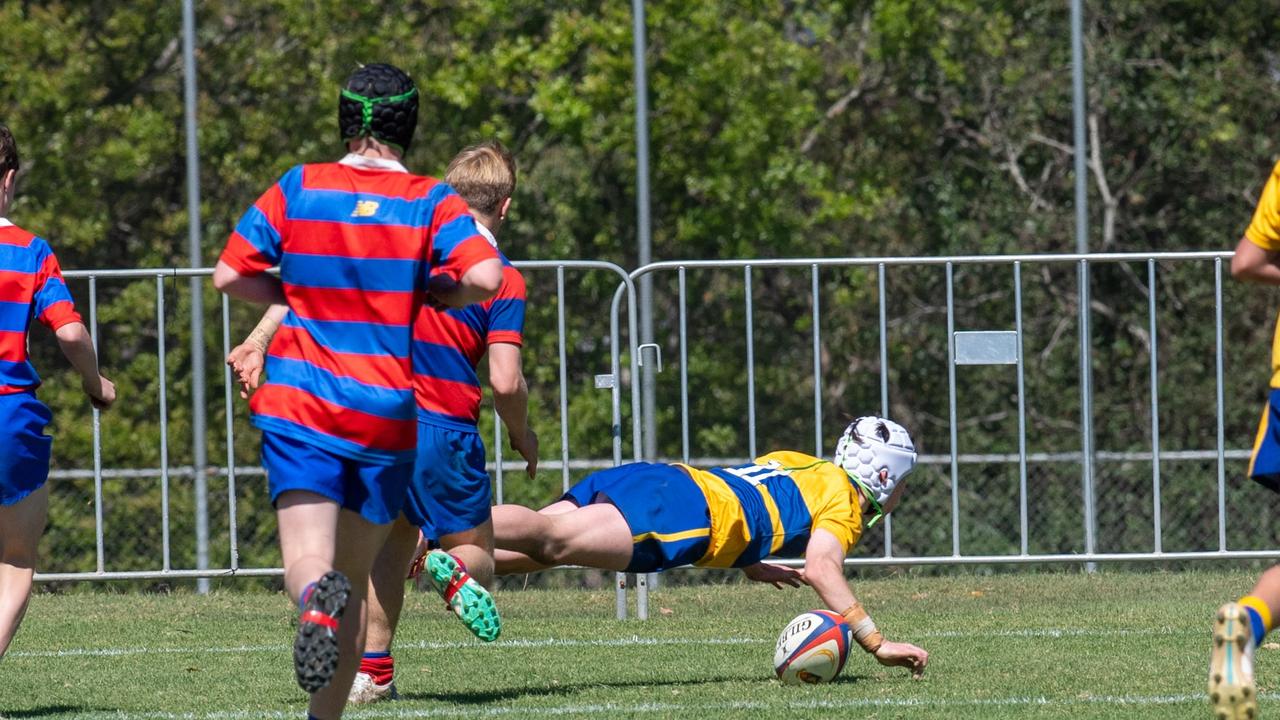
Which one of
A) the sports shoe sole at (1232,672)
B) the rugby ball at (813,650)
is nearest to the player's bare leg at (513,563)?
the rugby ball at (813,650)

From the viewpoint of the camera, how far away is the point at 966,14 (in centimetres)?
1738

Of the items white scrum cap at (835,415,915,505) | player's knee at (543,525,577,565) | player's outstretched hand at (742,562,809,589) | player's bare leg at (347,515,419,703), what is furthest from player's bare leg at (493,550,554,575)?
white scrum cap at (835,415,915,505)

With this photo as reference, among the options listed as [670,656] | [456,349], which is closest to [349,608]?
[456,349]

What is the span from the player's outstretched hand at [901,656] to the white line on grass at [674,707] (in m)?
0.29

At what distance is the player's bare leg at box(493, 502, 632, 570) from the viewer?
617 cm

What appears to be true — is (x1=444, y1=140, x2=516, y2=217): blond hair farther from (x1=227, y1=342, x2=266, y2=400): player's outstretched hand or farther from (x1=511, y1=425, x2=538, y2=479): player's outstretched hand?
(x1=227, y1=342, x2=266, y2=400): player's outstretched hand

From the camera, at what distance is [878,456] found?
21.1 feet

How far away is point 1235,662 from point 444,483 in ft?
8.00

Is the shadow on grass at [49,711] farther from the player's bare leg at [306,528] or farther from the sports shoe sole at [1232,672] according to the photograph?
the sports shoe sole at [1232,672]

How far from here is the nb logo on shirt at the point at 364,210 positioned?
166 inches

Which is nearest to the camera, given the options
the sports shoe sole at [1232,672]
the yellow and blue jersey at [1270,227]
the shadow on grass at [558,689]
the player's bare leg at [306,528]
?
the sports shoe sole at [1232,672]

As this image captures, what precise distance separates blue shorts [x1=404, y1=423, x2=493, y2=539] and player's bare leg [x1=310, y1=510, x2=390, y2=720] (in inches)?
49.3

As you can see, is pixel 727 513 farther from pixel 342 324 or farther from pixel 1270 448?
pixel 342 324

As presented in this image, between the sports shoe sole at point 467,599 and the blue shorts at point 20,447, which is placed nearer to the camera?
the sports shoe sole at point 467,599
